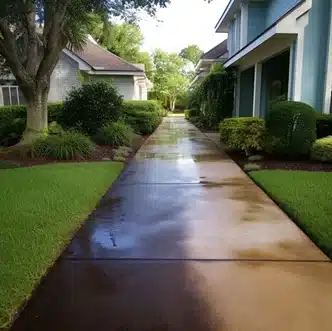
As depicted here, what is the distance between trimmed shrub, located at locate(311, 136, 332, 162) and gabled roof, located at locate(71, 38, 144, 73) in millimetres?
13260

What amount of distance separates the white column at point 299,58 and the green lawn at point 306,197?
12.6ft

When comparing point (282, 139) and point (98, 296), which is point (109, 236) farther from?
point (282, 139)

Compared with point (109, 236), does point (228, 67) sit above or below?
above

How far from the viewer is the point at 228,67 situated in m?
17.4

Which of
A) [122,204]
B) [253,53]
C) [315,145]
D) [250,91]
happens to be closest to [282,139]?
[315,145]

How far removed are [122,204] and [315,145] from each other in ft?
17.6

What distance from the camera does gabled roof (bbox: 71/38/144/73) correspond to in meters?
19.5

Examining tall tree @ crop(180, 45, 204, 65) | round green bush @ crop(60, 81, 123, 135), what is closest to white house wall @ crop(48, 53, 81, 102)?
round green bush @ crop(60, 81, 123, 135)

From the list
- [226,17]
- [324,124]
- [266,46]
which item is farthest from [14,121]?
[226,17]

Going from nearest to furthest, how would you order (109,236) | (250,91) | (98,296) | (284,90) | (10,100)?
(98,296), (109,236), (284,90), (250,91), (10,100)

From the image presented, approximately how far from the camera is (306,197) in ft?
17.7

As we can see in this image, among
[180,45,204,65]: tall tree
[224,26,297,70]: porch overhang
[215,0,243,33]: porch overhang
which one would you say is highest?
[180,45,204,65]: tall tree

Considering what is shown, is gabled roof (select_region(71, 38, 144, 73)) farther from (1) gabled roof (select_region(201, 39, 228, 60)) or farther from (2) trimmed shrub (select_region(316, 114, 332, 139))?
Answer: (2) trimmed shrub (select_region(316, 114, 332, 139))

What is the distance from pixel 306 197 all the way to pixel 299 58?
6.18 metres
